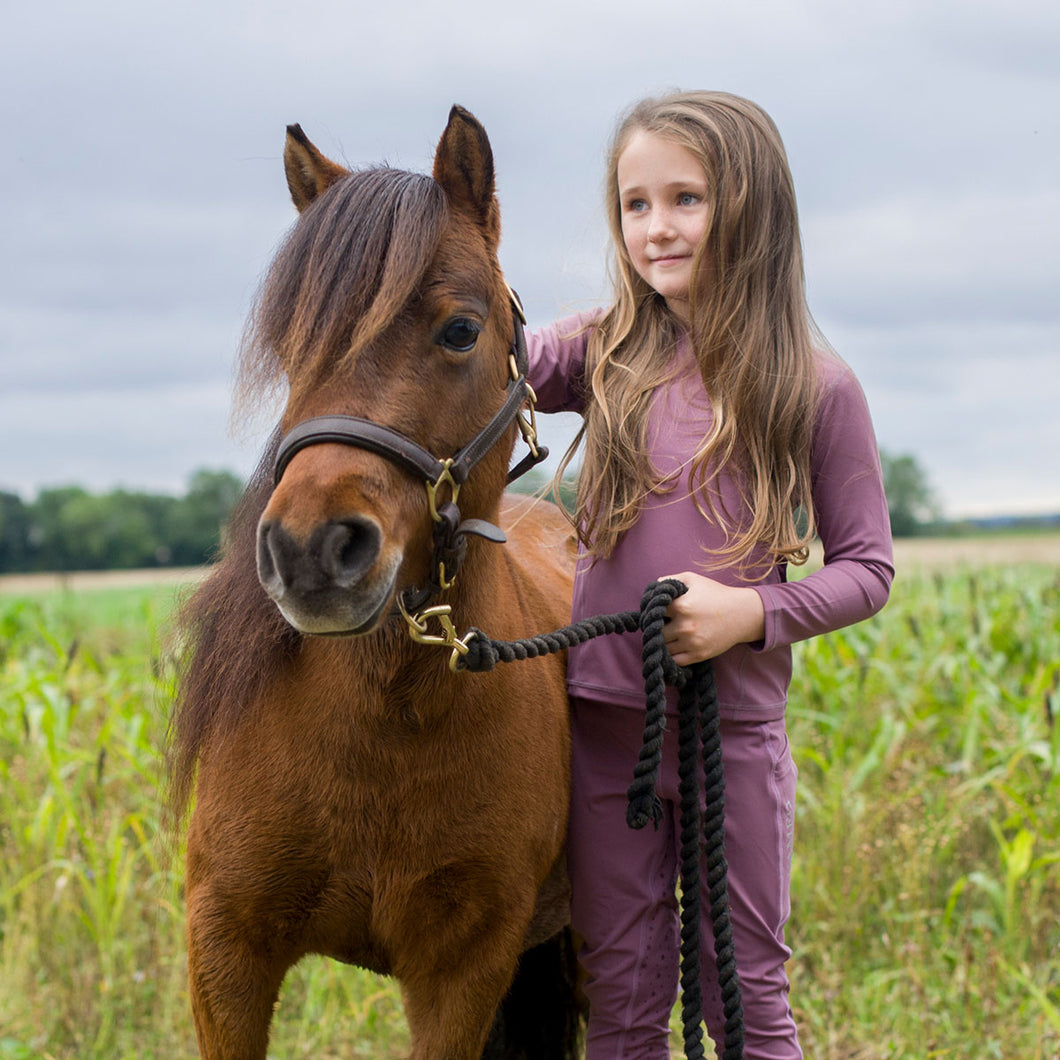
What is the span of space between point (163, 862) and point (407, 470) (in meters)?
3.13

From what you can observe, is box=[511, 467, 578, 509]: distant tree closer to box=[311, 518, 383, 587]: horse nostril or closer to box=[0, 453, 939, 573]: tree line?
box=[311, 518, 383, 587]: horse nostril

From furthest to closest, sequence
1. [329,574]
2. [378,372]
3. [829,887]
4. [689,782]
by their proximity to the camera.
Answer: [829,887] < [689,782] < [378,372] < [329,574]

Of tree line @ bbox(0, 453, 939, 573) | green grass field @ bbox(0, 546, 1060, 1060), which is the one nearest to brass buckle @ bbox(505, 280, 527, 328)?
green grass field @ bbox(0, 546, 1060, 1060)

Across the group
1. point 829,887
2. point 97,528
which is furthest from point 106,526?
point 829,887

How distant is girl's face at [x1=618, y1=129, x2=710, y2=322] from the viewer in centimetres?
242

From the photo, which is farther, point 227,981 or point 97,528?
point 97,528

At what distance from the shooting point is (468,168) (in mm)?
2117

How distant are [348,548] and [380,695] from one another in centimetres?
49

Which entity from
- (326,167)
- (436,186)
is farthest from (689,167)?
(326,167)

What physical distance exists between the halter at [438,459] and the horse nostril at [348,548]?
0.16 metres

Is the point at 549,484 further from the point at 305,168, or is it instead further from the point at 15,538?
the point at 15,538

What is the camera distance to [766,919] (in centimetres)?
247

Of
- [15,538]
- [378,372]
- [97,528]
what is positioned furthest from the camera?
[97,528]

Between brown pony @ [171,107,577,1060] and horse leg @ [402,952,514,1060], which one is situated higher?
brown pony @ [171,107,577,1060]
